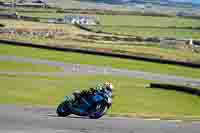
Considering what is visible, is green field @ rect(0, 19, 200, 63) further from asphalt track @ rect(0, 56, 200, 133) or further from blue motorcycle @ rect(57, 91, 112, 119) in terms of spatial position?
asphalt track @ rect(0, 56, 200, 133)

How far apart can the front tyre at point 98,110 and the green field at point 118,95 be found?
4.01 metres

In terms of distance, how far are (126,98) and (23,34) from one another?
64.1 metres

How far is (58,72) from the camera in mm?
49969

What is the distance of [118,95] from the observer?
36.7m

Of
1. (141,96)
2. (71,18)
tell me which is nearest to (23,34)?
(71,18)

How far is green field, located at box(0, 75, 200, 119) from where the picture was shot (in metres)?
29.8

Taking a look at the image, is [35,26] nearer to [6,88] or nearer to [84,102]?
[6,88]

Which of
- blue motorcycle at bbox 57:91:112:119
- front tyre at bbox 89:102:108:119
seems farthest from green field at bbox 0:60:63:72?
front tyre at bbox 89:102:108:119

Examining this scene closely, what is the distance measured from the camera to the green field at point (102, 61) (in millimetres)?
56688

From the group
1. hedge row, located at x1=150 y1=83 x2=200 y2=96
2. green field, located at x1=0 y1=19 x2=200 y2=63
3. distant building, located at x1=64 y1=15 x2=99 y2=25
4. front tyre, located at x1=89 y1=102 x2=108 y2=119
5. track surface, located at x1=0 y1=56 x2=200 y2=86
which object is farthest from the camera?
distant building, located at x1=64 y1=15 x2=99 y2=25

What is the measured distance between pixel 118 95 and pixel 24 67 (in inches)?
635

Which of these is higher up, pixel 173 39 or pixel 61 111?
pixel 61 111

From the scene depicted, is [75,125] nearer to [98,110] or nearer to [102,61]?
[98,110]

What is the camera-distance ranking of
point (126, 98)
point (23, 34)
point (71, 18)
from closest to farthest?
point (126, 98) → point (23, 34) → point (71, 18)
